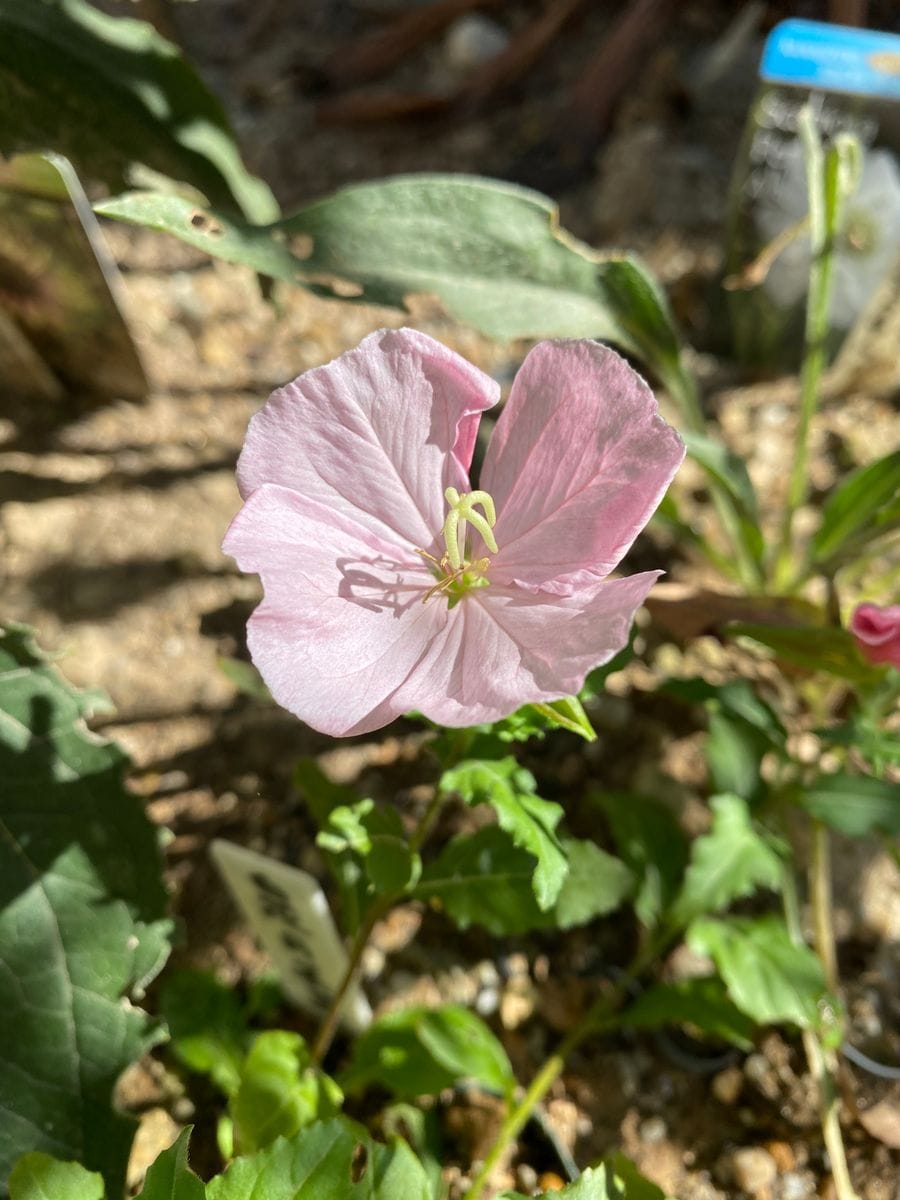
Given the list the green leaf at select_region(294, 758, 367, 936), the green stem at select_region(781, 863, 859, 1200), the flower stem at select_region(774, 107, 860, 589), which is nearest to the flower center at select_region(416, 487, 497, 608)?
the green leaf at select_region(294, 758, 367, 936)

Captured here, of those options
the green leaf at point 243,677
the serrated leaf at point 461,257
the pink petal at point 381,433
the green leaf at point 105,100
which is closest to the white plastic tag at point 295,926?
the green leaf at point 243,677

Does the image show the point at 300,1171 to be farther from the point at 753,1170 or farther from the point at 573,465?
the point at 753,1170

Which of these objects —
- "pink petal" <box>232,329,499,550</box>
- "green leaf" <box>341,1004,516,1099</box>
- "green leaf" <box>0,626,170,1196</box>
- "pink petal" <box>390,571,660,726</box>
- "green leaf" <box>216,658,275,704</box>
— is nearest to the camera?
"pink petal" <box>390,571,660,726</box>

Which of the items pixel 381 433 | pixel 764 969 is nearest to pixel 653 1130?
pixel 764 969

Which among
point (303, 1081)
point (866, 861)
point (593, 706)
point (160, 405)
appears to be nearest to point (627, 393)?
point (303, 1081)

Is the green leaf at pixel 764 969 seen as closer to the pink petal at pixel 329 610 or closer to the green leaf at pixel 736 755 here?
the green leaf at pixel 736 755

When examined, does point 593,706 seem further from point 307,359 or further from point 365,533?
point 307,359

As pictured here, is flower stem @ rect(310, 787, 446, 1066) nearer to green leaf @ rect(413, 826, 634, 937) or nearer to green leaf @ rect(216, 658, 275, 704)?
green leaf @ rect(413, 826, 634, 937)
